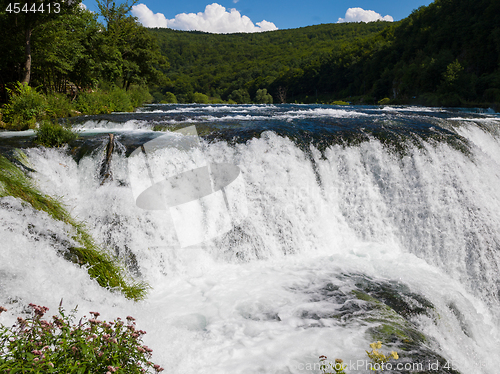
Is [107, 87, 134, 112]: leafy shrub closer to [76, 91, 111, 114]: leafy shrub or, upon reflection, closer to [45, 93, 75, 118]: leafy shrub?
[76, 91, 111, 114]: leafy shrub

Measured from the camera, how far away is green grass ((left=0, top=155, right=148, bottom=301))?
3.56 m

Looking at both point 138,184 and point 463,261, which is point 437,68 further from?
point 138,184

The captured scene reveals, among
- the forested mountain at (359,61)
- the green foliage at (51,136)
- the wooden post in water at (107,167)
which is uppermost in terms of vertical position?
the forested mountain at (359,61)

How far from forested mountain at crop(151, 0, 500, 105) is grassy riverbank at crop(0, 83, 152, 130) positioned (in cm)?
2816

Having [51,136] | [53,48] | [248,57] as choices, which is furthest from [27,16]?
[248,57]

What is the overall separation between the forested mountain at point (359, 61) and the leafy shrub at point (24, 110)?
3079 centimetres

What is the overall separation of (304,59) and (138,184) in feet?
289

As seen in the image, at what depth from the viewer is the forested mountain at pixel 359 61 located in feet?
117

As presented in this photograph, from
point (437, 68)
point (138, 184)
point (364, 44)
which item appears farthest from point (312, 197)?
point (364, 44)

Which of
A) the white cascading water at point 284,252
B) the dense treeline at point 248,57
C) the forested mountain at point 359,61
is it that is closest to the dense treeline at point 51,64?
the white cascading water at point 284,252

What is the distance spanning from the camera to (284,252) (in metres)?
5.91

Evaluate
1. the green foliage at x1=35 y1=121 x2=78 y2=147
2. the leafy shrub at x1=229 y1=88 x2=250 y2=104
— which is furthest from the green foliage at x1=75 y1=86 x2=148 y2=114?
the leafy shrub at x1=229 y1=88 x2=250 y2=104

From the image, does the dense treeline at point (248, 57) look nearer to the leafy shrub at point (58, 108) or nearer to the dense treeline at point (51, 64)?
the dense treeline at point (51, 64)

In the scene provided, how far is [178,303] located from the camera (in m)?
4.20
